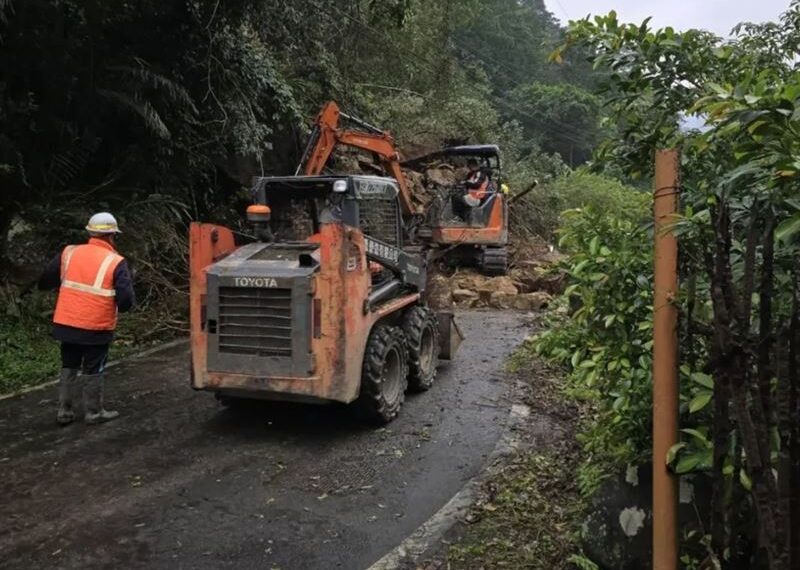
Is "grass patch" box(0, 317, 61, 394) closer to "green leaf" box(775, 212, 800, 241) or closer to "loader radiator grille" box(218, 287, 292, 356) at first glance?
"loader radiator grille" box(218, 287, 292, 356)

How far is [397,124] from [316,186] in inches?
598

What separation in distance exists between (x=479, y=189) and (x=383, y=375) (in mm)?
9787

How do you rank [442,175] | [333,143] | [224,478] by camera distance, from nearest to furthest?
1. [224,478]
2. [333,143]
3. [442,175]

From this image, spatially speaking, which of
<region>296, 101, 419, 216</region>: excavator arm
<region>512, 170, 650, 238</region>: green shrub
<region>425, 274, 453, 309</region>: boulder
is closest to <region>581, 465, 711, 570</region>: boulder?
<region>296, 101, 419, 216</region>: excavator arm

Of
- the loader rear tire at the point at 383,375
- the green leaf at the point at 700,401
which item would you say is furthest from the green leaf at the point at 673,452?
the loader rear tire at the point at 383,375

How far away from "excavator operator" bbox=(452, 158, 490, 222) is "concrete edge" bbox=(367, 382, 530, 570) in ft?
31.8

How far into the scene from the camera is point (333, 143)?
380 inches

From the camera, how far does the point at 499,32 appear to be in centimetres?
5603

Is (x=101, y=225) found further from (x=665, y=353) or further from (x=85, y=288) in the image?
(x=665, y=353)

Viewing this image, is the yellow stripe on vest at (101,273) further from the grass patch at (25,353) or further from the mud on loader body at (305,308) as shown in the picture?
the grass patch at (25,353)

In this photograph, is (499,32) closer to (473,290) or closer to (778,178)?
(473,290)

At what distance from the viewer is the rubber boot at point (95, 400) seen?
5.95 m

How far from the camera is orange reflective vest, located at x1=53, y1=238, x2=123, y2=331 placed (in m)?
5.76

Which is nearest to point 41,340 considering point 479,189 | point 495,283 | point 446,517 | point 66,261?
point 66,261
